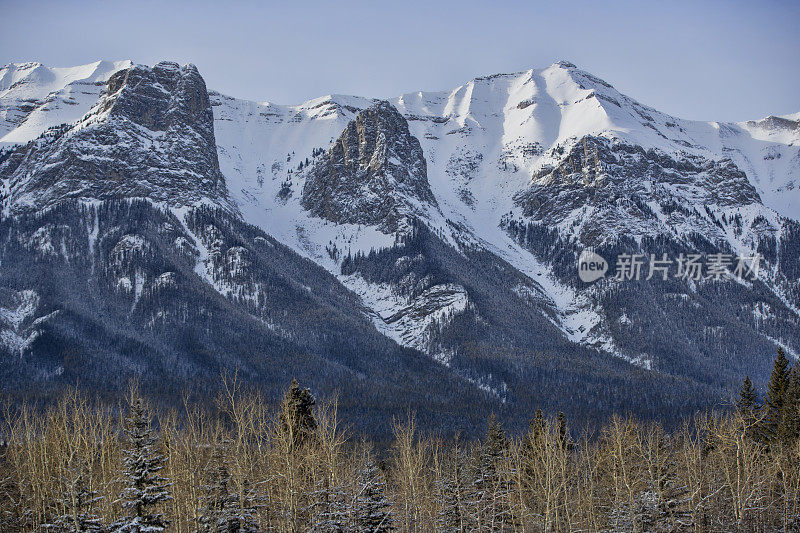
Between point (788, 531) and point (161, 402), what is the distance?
129m

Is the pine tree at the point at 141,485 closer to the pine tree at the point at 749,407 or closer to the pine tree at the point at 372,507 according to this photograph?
the pine tree at the point at 372,507

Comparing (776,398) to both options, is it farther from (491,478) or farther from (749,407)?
(491,478)

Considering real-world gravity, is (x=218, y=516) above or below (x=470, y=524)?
above

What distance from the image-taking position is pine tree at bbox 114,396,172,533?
4297 cm

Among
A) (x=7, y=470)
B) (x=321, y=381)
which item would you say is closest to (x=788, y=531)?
(x=7, y=470)

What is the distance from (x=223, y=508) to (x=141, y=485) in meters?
5.73

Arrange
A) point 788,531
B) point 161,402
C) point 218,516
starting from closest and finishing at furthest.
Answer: point 218,516, point 788,531, point 161,402

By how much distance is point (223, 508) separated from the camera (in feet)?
154

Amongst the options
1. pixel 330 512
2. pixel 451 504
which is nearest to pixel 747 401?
pixel 451 504

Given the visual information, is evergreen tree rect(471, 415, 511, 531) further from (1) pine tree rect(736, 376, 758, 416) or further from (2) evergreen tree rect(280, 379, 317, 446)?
(1) pine tree rect(736, 376, 758, 416)

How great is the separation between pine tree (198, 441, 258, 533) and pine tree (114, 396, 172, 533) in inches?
104

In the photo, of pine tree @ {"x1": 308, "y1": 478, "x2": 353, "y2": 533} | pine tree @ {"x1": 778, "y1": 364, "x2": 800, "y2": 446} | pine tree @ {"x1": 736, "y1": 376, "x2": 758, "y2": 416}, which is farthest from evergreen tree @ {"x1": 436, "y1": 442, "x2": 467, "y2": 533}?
pine tree @ {"x1": 736, "y1": 376, "x2": 758, "y2": 416}

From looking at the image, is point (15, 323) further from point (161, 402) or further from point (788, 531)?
point (788, 531)

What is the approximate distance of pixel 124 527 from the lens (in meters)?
42.3
